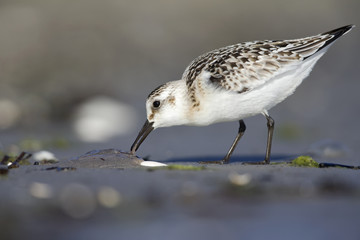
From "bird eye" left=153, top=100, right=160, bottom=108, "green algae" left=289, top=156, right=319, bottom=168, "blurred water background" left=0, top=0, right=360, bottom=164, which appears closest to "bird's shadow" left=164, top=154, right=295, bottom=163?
"blurred water background" left=0, top=0, right=360, bottom=164

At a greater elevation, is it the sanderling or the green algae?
the sanderling

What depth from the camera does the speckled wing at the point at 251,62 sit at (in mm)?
6730

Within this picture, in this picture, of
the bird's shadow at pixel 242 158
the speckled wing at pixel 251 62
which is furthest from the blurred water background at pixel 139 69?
the speckled wing at pixel 251 62

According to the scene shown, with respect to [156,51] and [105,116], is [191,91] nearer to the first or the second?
[105,116]

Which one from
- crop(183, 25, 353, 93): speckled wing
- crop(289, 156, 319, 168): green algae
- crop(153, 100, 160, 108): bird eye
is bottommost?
crop(289, 156, 319, 168): green algae

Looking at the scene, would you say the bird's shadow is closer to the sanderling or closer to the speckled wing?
the sanderling

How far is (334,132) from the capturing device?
9430mm

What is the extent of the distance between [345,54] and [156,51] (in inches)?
147

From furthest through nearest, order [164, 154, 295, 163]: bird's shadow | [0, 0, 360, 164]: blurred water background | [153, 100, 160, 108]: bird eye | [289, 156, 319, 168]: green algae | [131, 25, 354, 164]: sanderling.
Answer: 1. [0, 0, 360, 164]: blurred water background
2. [164, 154, 295, 163]: bird's shadow
3. [153, 100, 160, 108]: bird eye
4. [131, 25, 354, 164]: sanderling
5. [289, 156, 319, 168]: green algae

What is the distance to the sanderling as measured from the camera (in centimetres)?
671

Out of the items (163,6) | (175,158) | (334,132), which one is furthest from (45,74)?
(334,132)

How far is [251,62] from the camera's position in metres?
6.91

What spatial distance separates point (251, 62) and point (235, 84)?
386mm


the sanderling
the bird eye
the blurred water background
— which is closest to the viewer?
the sanderling
